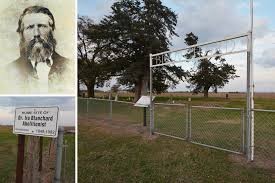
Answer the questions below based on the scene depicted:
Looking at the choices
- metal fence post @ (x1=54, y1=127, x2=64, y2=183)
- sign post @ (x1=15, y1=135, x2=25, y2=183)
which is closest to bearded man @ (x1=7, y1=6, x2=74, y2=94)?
metal fence post @ (x1=54, y1=127, x2=64, y2=183)

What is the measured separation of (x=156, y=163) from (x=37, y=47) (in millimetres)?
3774

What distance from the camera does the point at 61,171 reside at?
2.62 m

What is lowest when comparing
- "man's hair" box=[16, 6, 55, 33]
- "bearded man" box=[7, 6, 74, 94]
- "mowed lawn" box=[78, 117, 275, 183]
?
"mowed lawn" box=[78, 117, 275, 183]

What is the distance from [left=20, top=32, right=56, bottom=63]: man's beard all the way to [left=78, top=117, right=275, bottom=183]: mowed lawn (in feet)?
9.85

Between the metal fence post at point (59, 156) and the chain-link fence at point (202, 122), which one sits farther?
the chain-link fence at point (202, 122)

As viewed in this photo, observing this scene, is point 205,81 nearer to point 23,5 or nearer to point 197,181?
point 197,181

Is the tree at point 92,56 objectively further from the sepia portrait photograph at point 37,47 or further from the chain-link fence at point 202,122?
the sepia portrait photograph at point 37,47

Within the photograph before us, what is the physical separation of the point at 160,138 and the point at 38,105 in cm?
577

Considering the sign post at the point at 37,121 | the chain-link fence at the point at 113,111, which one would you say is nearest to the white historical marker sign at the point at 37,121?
the sign post at the point at 37,121

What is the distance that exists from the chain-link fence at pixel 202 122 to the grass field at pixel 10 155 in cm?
361

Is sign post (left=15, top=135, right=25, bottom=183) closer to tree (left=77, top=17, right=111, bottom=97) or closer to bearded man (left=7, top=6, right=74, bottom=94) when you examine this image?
bearded man (left=7, top=6, right=74, bottom=94)

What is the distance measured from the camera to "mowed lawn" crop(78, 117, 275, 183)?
5.17 m

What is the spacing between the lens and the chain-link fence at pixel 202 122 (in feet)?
22.6

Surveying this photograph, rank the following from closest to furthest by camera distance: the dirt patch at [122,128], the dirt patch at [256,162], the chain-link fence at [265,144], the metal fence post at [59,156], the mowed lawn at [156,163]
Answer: the metal fence post at [59,156], the mowed lawn at [156,163], the dirt patch at [256,162], the chain-link fence at [265,144], the dirt patch at [122,128]
